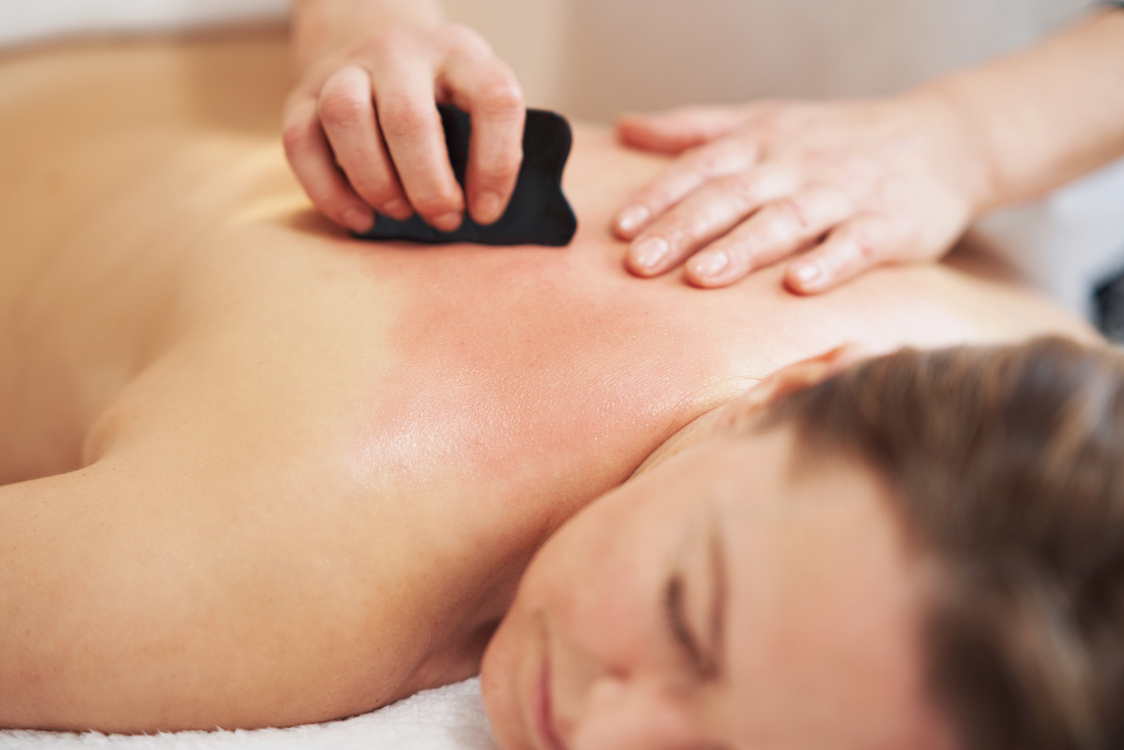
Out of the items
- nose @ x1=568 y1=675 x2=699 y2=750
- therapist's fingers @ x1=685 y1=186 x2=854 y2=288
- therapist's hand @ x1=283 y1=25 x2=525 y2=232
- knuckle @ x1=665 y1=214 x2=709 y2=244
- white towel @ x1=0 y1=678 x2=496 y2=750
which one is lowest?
white towel @ x1=0 y1=678 x2=496 y2=750

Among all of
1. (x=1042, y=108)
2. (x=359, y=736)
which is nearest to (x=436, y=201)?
(x=359, y=736)

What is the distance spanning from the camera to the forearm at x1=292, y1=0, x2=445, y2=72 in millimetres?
922

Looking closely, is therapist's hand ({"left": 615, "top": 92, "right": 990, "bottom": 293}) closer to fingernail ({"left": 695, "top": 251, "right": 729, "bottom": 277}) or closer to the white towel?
fingernail ({"left": 695, "top": 251, "right": 729, "bottom": 277})

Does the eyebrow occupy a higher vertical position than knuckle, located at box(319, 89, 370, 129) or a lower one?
lower

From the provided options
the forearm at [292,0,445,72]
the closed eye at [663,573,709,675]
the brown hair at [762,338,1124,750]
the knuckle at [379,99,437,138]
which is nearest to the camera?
the brown hair at [762,338,1124,750]

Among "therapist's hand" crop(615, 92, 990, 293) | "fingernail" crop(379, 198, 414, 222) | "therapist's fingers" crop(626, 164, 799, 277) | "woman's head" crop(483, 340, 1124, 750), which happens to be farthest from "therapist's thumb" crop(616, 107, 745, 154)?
"woman's head" crop(483, 340, 1124, 750)

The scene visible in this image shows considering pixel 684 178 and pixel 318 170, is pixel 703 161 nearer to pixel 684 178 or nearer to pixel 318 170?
pixel 684 178

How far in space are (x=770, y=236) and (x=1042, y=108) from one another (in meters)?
0.52

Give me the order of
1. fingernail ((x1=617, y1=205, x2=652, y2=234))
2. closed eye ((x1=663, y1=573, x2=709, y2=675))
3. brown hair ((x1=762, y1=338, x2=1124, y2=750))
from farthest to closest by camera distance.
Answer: fingernail ((x1=617, y1=205, x2=652, y2=234)) < closed eye ((x1=663, y1=573, x2=709, y2=675)) < brown hair ((x1=762, y1=338, x2=1124, y2=750))

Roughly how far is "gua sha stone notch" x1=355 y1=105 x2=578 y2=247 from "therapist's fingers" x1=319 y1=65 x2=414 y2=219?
0.04m

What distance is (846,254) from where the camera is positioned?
80cm

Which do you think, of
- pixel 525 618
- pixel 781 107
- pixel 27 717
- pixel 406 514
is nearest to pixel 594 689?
pixel 525 618

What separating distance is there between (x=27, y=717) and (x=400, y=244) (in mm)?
433

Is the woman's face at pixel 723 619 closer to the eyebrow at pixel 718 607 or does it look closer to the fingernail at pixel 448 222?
the eyebrow at pixel 718 607
